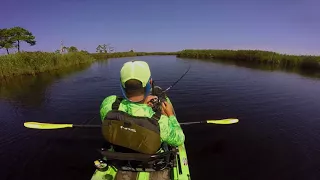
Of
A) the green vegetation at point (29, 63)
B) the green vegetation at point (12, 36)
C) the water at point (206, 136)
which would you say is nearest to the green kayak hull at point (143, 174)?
the water at point (206, 136)

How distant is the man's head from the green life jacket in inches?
11.1

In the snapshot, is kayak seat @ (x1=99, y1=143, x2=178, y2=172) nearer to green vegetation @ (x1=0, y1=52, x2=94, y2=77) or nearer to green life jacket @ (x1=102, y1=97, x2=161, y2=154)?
green life jacket @ (x1=102, y1=97, x2=161, y2=154)

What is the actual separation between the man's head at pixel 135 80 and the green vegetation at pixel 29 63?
1987cm

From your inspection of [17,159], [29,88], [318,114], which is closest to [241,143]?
[318,114]

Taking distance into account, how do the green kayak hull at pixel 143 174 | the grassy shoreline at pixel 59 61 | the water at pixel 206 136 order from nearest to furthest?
the green kayak hull at pixel 143 174
the water at pixel 206 136
the grassy shoreline at pixel 59 61

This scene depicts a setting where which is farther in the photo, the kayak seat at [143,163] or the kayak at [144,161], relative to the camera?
the kayak seat at [143,163]

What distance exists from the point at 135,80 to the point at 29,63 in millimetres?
22325

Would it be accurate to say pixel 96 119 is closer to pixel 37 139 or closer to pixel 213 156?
pixel 37 139

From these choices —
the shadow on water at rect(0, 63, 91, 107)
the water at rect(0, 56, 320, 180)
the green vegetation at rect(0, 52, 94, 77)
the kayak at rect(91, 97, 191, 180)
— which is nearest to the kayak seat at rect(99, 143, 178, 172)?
the kayak at rect(91, 97, 191, 180)

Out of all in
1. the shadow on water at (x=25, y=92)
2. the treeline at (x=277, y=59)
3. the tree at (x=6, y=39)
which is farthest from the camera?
the tree at (x=6, y=39)

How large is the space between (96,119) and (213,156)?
4.75m

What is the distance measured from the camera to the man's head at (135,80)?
103 inches

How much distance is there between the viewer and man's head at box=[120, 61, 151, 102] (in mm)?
2605

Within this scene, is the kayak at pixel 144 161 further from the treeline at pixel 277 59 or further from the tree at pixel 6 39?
the tree at pixel 6 39
